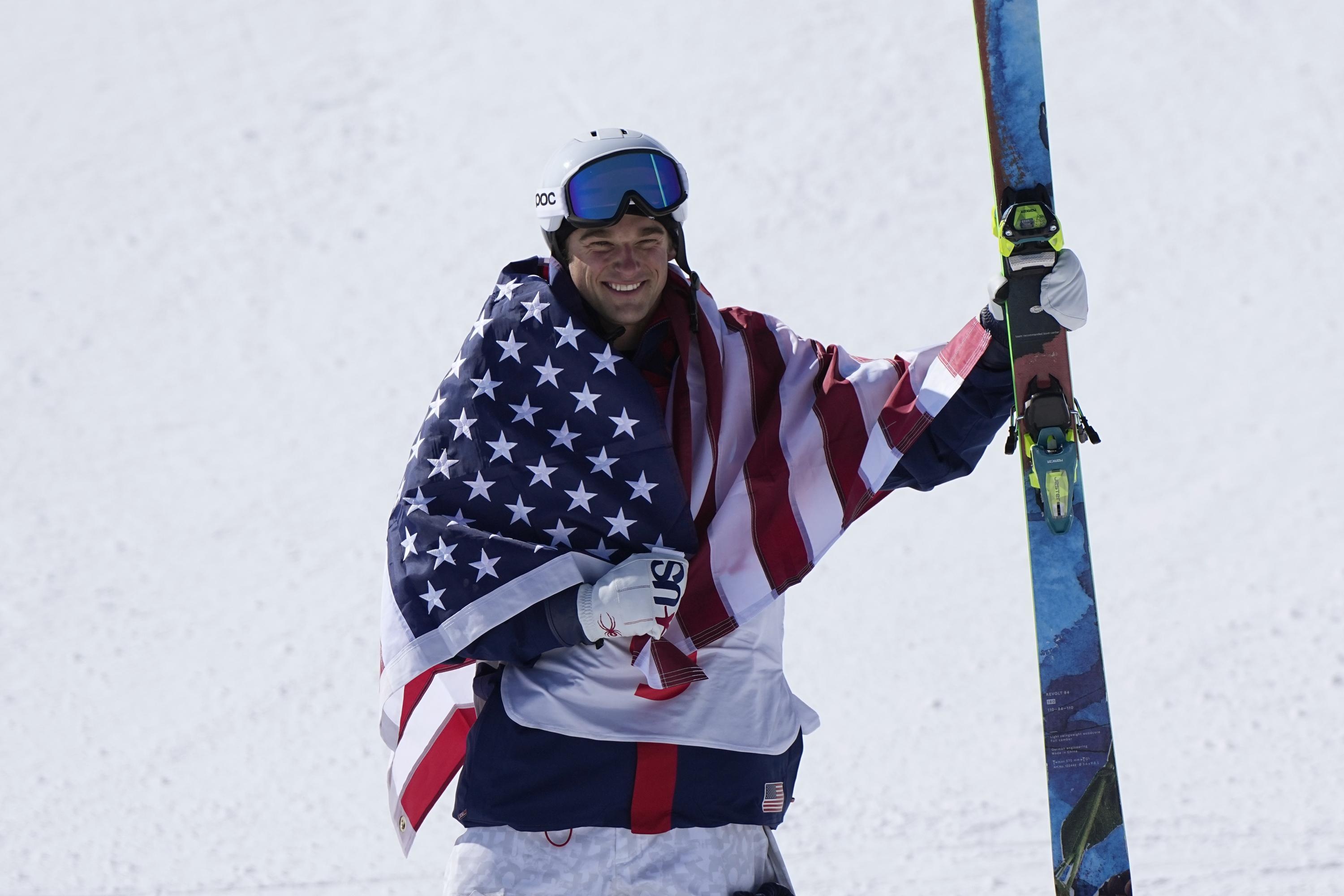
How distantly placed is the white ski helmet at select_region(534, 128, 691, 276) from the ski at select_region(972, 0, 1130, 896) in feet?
1.90

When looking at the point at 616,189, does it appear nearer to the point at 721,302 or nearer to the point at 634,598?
the point at 634,598

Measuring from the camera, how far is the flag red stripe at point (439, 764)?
3086 mm

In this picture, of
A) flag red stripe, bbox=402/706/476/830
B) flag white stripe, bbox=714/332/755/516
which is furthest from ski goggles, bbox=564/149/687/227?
flag red stripe, bbox=402/706/476/830

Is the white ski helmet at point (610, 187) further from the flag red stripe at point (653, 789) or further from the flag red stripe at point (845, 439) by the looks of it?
the flag red stripe at point (653, 789)

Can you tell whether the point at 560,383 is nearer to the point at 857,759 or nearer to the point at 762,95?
the point at 857,759

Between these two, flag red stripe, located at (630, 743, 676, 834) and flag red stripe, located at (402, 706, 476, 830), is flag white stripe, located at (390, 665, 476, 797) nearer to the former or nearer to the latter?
flag red stripe, located at (402, 706, 476, 830)

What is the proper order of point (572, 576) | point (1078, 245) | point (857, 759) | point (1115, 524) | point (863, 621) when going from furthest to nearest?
point (1078, 245), point (1115, 524), point (863, 621), point (857, 759), point (572, 576)

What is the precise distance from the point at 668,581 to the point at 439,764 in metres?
0.73

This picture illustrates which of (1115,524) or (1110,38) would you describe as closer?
(1115,524)

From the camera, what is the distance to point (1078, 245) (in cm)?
827

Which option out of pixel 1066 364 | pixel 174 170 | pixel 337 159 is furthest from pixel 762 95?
pixel 1066 364

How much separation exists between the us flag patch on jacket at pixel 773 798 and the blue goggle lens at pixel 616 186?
1037 mm

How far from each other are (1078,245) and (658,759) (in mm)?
6066

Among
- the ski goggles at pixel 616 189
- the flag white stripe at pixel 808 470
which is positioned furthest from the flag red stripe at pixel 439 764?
the ski goggles at pixel 616 189
